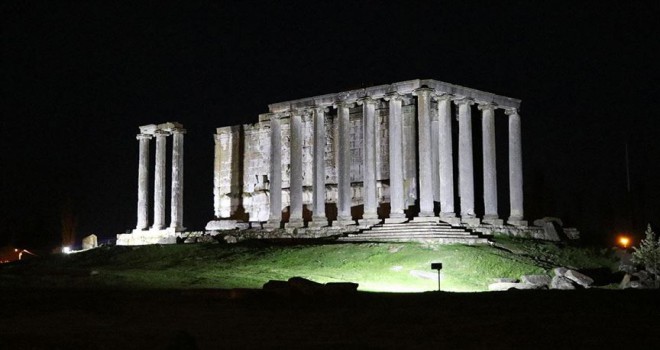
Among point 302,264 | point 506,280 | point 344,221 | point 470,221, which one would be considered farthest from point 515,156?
point 506,280

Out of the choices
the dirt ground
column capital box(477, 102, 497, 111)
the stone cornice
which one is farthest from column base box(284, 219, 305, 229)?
the dirt ground

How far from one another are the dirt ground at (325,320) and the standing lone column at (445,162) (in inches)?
930

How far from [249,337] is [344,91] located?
38389mm

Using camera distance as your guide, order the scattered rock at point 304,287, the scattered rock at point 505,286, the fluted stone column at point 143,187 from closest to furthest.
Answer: the scattered rock at point 304,287
the scattered rock at point 505,286
the fluted stone column at point 143,187

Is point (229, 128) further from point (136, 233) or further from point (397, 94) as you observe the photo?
point (397, 94)

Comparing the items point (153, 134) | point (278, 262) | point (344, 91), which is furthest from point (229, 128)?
point (278, 262)

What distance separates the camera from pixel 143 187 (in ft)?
214

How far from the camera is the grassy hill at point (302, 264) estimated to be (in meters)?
32.6

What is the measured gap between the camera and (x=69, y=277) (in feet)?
107

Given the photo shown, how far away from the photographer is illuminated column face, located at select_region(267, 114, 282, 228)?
57969 mm

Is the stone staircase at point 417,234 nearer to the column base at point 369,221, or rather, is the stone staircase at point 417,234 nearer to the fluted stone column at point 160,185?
the column base at point 369,221

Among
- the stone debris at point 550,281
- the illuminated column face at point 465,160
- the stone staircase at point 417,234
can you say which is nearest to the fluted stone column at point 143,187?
the stone staircase at point 417,234

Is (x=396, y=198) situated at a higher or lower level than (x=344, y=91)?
lower

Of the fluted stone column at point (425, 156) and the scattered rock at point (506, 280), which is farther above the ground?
the fluted stone column at point (425, 156)
